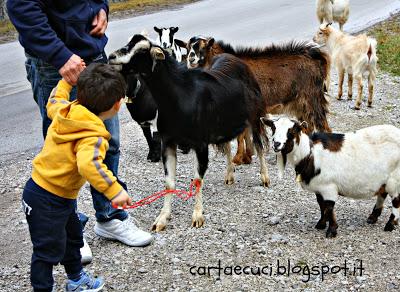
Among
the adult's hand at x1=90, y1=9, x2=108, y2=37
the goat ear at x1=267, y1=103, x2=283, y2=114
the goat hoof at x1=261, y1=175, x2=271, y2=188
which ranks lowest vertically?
the goat hoof at x1=261, y1=175, x2=271, y2=188

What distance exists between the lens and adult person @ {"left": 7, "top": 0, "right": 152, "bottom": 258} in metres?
3.55

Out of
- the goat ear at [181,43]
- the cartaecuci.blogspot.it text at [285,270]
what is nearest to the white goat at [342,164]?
the cartaecuci.blogspot.it text at [285,270]

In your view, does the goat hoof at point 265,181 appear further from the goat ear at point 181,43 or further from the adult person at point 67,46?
the goat ear at point 181,43

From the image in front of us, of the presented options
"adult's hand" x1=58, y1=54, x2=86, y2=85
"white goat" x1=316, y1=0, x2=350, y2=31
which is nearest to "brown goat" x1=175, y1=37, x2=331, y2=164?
"adult's hand" x1=58, y1=54, x2=86, y2=85

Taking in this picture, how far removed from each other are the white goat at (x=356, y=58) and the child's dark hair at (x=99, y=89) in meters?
5.70

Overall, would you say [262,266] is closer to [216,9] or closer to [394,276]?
[394,276]

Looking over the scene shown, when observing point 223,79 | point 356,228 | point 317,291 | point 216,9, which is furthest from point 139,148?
point 216,9

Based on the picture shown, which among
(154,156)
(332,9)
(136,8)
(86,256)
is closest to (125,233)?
(86,256)

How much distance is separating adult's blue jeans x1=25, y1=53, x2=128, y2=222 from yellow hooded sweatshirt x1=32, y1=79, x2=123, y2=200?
0.63m

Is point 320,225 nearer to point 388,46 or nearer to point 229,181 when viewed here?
point 229,181

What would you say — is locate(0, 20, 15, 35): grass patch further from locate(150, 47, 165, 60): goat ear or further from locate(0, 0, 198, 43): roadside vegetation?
locate(150, 47, 165, 60): goat ear

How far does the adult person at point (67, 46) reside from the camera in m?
3.55

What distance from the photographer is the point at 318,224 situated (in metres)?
4.56

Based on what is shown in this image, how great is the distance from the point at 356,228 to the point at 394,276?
747 millimetres
